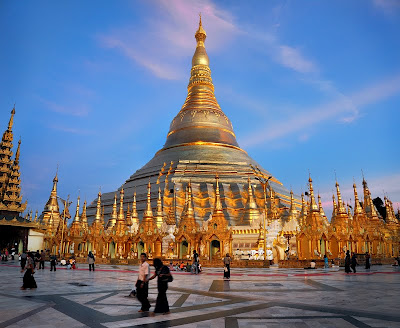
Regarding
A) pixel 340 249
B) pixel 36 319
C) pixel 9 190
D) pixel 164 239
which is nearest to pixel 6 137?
pixel 9 190

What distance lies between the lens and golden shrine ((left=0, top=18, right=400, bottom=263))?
29938 mm

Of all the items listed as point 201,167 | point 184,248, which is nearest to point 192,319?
point 184,248

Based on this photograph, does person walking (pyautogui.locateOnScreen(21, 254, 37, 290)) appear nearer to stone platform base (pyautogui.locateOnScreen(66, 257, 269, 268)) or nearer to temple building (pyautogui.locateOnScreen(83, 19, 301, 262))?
stone platform base (pyautogui.locateOnScreen(66, 257, 269, 268))

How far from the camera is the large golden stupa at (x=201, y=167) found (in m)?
42.4

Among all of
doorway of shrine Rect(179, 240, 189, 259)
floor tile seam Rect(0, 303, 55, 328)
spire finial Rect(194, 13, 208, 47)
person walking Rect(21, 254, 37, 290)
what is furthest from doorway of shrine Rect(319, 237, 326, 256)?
spire finial Rect(194, 13, 208, 47)

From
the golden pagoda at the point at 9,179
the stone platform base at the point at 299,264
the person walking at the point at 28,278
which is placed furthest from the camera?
the golden pagoda at the point at 9,179

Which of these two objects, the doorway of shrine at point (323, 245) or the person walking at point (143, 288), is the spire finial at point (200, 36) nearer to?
the doorway of shrine at point (323, 245)

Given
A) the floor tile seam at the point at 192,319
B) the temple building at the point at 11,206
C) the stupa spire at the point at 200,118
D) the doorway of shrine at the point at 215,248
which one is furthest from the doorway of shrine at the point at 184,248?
the floor tile seam at the point at 192,319

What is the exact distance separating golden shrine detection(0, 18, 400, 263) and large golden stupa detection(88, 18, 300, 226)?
0.15 meters

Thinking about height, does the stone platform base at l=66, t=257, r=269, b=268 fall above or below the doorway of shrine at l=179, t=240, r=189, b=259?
below

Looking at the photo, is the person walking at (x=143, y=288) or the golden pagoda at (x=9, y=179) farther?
the golden pagoda at (x=9, y=179)

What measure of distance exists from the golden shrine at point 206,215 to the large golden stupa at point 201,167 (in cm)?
15

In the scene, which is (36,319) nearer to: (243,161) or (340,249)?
(340,249)

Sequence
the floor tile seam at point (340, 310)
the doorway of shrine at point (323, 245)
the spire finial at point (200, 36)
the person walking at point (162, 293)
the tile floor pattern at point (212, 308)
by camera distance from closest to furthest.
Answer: the tile floor pattern at point (212, 308), the floor tile seam at point (340, 310), the person walking at point (162, 293), the doorway of shrine at point (323, 245), the spire finial at point (200, 36)
